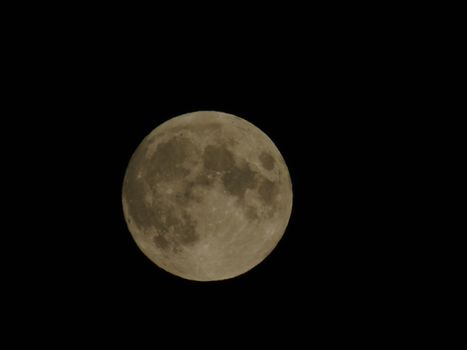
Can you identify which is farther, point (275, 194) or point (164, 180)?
point (275, 194)

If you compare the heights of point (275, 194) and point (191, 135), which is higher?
point (191, 135)

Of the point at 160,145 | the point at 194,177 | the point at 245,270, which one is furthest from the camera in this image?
the point at 245,270

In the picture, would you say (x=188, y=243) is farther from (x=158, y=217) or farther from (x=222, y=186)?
(x=222, y=186)

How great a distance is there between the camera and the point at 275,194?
5051 millimetres

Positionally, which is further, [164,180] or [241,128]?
[241,128]

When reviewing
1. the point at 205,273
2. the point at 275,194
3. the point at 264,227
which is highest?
the point at 275,194

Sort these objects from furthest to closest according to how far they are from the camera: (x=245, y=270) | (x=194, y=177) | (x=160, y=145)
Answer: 1. (x=245, y=270)
2. (x=160, y=145)
3. (x=194, y=177)

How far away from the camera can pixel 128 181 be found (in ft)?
16.9

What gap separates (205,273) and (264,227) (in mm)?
869

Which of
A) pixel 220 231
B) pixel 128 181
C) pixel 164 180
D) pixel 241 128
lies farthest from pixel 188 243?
pixel 241 128

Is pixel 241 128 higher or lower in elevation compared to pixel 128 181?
higher

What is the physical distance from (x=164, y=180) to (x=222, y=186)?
617 mm

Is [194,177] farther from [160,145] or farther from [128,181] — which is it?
[128,181]

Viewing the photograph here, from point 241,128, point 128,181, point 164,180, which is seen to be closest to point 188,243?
point 164,180
